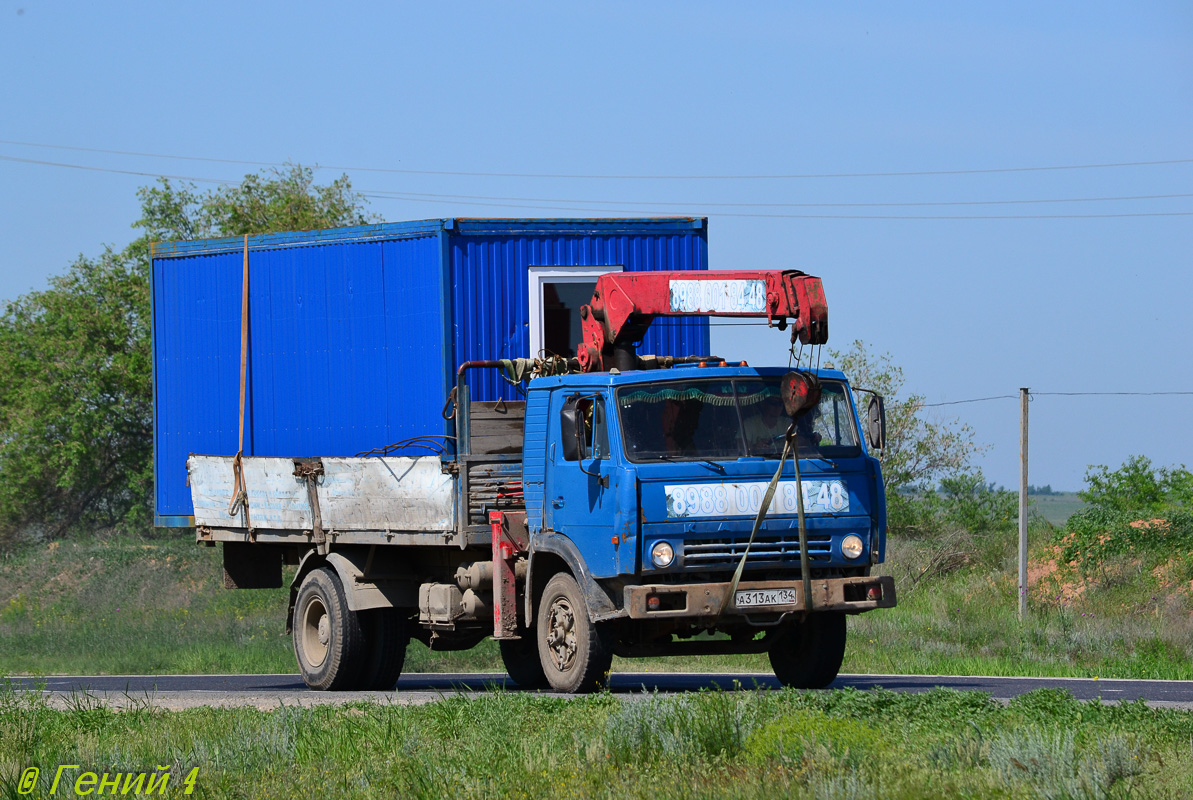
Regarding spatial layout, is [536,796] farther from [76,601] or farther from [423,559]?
[76,601]

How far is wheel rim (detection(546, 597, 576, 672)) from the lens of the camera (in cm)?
1161

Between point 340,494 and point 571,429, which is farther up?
point 571,429

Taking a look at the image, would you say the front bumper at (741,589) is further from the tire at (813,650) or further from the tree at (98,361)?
the tree at (98,361)

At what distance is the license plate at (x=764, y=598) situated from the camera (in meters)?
11.0

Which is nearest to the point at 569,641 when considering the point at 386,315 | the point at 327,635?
the point at 327,635

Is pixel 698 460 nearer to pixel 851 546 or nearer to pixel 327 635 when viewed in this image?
pixel 851 546

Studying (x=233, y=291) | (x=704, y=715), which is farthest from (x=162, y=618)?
(x=704, y=715)

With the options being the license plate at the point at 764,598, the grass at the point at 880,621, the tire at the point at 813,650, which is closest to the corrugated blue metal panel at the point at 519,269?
the tire at the point at 813,650

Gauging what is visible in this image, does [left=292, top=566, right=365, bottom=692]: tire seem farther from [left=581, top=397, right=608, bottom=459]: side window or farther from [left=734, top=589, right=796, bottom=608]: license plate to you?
[left=734, top=589, right=796, bottom=608]: license plate

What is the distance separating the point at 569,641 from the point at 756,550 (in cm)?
167

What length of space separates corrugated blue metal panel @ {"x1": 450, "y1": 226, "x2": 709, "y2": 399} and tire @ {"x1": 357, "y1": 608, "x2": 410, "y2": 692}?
98.5 inches

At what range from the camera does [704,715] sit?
809 cm

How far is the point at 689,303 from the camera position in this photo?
12336 mm

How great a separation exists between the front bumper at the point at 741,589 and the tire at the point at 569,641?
0.61 metres
